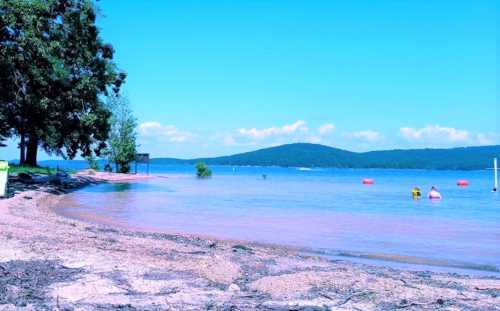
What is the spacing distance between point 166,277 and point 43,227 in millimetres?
5529

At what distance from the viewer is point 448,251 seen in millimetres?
11102

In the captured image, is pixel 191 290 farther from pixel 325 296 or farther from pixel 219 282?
pixel 325 296

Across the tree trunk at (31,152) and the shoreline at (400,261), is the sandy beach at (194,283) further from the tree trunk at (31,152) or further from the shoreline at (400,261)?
the tree trunk at (31,152)

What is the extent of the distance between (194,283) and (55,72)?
17.2 meters

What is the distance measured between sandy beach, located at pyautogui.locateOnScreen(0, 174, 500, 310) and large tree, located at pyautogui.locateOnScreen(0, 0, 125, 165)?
12.6 m

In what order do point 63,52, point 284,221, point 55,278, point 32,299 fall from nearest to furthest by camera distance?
point 32,299, point 55,278, point 284,221, point 63,52

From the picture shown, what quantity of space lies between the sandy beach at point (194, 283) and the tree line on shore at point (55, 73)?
41.5ft

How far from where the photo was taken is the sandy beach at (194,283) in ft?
17.0

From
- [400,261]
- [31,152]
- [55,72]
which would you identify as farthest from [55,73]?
[31,152]

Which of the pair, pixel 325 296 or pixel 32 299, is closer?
pixel 32 299

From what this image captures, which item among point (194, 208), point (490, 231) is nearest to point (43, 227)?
point (194, 208)

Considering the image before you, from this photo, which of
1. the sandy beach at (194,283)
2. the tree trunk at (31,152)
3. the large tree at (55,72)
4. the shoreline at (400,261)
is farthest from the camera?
the tree trunk at (31,152)

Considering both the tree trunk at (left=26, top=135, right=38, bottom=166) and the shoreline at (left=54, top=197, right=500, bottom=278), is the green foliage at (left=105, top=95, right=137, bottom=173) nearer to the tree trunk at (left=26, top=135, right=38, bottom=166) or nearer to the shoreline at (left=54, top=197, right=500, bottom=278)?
the tree trunk at (left=26, top=135, right=38, bottom=166)

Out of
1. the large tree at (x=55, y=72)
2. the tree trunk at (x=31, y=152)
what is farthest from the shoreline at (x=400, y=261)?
the tree trunk at (x=31, y=152)
